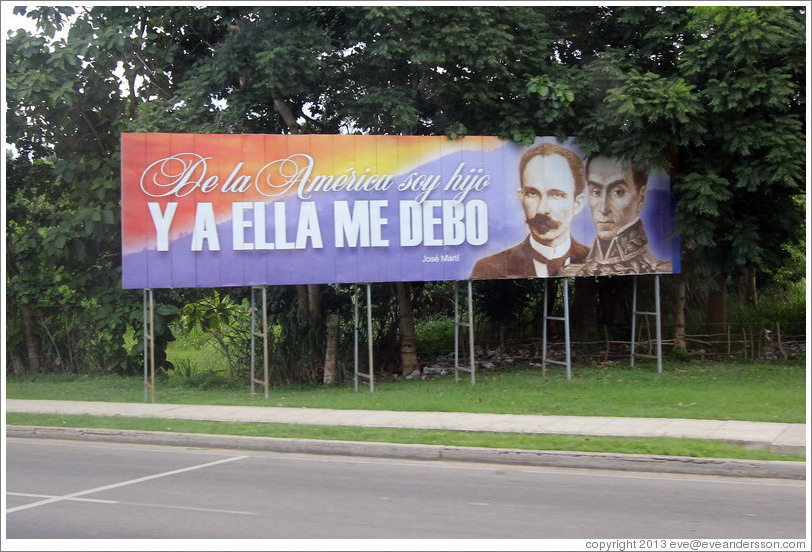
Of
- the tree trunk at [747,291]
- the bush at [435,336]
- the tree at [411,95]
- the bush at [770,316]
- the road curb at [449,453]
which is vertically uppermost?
the tree at [411,95]

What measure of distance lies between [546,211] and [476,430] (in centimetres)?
713

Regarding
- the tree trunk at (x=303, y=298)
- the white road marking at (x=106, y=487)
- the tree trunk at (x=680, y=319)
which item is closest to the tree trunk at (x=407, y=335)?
the tree trunk at (x=303, y=298)

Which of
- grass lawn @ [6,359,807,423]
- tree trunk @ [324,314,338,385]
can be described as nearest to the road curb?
grass lawn @ [6,359,807,423]

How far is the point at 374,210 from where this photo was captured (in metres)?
17.1

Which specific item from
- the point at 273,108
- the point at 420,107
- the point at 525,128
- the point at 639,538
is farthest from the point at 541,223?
the point at 639,538

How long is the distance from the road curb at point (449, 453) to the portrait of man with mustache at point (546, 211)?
23.3 ft

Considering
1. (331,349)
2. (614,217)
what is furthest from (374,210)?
(614,217)

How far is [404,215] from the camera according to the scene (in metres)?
17.2

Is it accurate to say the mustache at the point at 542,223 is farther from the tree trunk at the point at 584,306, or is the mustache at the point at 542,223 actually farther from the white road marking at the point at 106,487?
the white road marking at the point at 106,487

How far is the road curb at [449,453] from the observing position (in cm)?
988

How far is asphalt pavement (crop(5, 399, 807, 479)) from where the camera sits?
10203mm

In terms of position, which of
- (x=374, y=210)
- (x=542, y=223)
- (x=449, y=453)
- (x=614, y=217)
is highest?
(x=374, y=210)

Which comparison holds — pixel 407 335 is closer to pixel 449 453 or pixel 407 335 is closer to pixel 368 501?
pixel 449 453

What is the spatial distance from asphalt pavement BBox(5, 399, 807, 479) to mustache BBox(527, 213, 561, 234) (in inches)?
221
